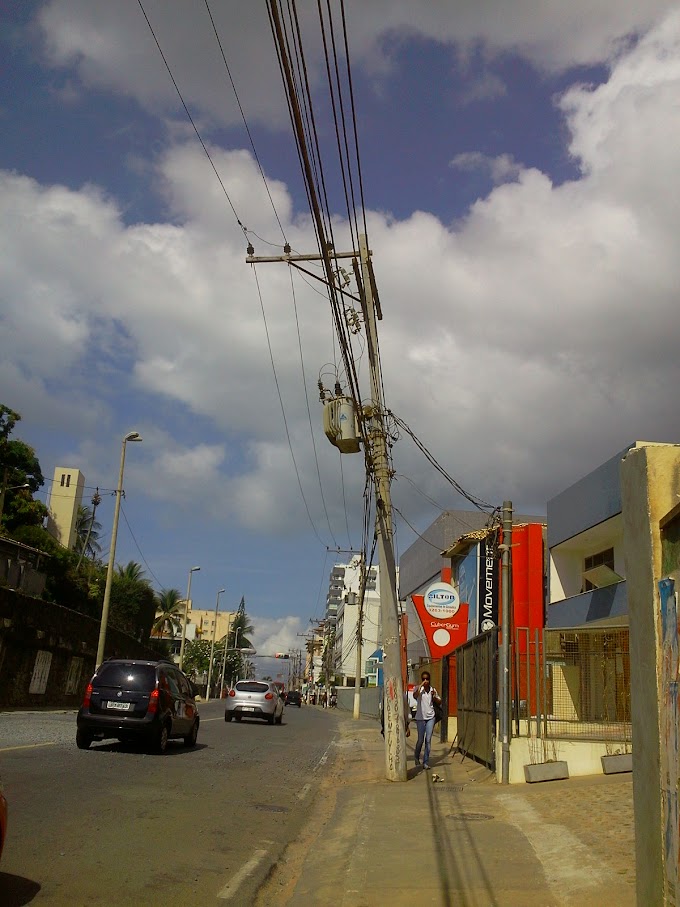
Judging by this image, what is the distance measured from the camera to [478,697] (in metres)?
16.4

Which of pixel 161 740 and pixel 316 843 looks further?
pixel 161 740

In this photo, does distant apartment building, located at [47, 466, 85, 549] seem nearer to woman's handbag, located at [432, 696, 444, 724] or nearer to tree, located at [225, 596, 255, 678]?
tree, located at [225, 596, 255, 678]

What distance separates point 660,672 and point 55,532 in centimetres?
8124

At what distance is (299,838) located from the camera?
29.5 ft

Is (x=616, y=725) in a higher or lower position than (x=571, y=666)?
lower

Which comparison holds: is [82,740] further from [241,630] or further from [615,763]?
[241,630]

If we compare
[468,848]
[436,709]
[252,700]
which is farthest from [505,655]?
[252,700]

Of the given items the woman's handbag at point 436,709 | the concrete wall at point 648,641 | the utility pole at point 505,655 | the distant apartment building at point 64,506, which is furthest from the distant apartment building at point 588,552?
the distant apartment building at point 64,506

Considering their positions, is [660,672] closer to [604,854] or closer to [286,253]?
[604,854]

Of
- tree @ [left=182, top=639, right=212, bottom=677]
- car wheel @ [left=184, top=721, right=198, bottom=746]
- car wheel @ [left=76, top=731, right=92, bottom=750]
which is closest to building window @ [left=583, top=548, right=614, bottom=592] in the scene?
car wheel @ [left=184, top=721, right=198, bottom=746]

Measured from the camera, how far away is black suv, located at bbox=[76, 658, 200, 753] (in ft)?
48.4

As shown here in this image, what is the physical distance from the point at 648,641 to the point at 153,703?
1186 centimetres

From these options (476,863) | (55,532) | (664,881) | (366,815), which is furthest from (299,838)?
(55,532)

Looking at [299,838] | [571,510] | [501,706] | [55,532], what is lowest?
[299,838]
